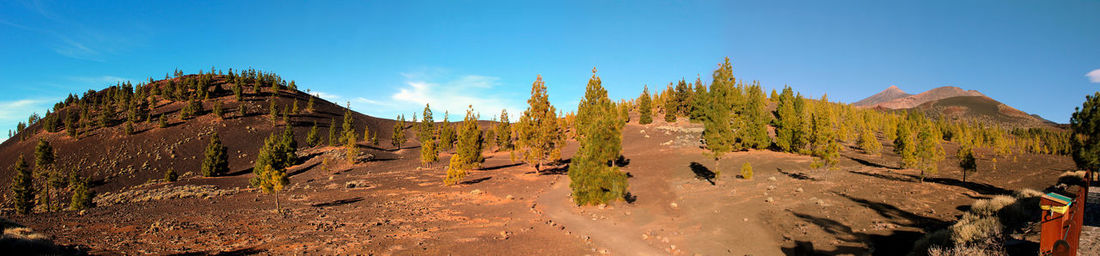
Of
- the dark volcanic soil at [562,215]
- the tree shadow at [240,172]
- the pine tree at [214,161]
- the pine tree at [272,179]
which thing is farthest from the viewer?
the tree shadow at [240,172]

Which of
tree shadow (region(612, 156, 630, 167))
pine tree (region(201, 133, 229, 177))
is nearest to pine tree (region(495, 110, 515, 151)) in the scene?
tree shadow (region(612, 156, 630, 167))

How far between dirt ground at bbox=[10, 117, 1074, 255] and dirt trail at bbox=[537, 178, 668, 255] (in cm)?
13

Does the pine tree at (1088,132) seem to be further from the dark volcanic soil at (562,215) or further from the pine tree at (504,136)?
the pine tree at (504,136)

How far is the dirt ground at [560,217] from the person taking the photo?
64.0 feet

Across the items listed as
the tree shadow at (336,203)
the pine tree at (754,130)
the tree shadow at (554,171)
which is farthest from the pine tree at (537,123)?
the pine tree at (754,130)

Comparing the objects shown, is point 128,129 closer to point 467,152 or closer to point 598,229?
point 467,152

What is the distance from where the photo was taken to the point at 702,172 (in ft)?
151

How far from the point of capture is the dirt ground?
19516 mm

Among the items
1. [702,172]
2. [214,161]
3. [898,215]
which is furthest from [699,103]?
[214,161]

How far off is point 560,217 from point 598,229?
164 inches

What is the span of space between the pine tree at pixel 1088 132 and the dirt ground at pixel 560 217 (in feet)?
13.6

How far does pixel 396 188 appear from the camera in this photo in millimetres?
43469

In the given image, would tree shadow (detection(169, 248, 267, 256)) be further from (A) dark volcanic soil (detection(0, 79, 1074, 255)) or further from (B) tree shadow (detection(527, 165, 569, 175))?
(B) tree shadow (detection(527, 165, 569, 175))

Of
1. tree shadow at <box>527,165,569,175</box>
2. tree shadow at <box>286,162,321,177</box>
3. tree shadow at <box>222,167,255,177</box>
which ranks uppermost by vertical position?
tree shadow at <box>527,165,569,175</box>
